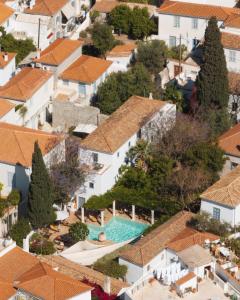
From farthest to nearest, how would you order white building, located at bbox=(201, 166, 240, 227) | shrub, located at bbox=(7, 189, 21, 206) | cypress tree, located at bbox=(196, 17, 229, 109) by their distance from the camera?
cypress tree, located at bbox=(196, 17, 229, 109), shrub, located at bbox=(7, 189, 21, 206), white building, located at bbox=(201, 166, 240, 227)

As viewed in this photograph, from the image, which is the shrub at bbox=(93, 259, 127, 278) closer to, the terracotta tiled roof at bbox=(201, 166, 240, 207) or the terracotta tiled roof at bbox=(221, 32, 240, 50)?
the terracotta tiled roof at bbox=(201, 166, 240, 207)

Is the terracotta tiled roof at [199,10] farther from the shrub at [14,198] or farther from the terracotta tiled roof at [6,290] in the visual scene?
the terracotta tiled roof at [6,290]

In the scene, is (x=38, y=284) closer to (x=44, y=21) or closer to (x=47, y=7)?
(x=44, y=21)

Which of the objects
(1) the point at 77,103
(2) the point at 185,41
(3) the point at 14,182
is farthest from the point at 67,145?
(2) the point at 185,41

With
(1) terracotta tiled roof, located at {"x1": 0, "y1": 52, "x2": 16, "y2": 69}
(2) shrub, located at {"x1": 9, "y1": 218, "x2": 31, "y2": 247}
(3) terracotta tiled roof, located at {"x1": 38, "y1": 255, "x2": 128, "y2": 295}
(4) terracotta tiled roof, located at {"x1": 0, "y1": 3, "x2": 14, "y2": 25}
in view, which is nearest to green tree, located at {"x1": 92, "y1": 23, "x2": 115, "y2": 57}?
(4) terracotta tiled roof, located at {"x1": 0, "y1": 3, "x2": 14, "y2": 25}

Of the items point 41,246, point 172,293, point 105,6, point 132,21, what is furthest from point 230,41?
point 172,293
